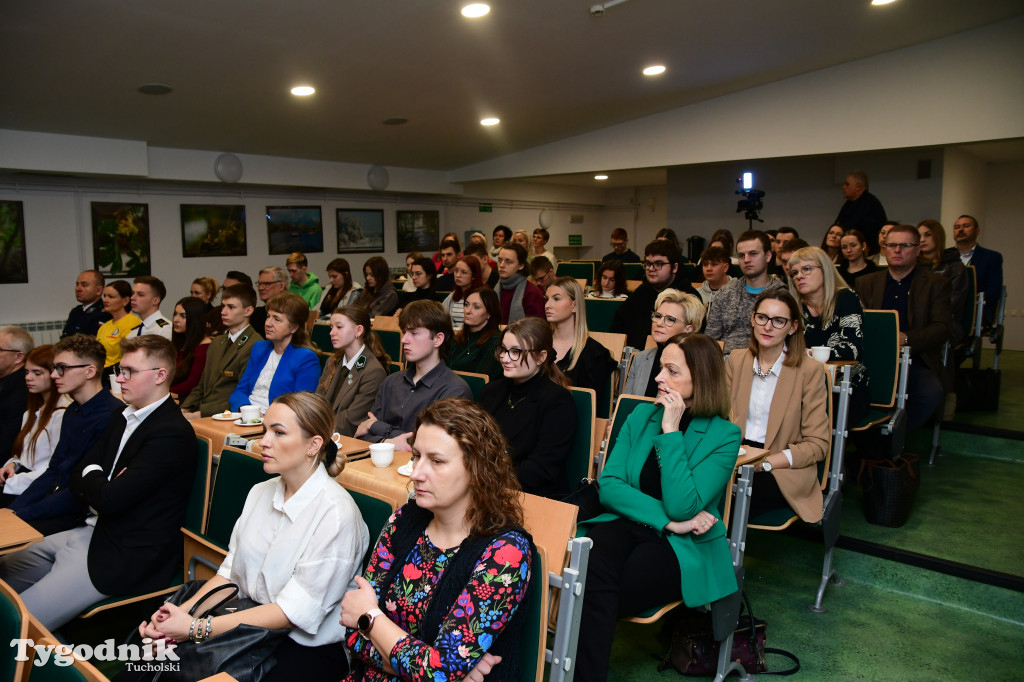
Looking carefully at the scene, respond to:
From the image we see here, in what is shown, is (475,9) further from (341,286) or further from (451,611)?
(451,611)

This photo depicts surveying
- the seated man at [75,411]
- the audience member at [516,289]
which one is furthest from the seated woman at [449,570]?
the audience member at [516,289]

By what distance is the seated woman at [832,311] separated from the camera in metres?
3.43

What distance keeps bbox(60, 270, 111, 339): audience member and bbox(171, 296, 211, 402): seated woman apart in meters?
1.31

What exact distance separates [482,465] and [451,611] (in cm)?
32

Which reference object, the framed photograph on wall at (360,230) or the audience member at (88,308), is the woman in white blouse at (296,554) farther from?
the framed photograph on wall at (360,230)

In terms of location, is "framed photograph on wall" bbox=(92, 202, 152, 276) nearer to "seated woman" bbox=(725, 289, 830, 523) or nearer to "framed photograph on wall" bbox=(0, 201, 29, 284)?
"framed photograph on wall" bbox=(0, 201, 29, 284)

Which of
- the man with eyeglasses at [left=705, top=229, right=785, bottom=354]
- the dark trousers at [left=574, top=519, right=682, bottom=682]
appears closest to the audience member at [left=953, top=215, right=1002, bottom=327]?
the man with eyeglasses at [left=705, top=229, right=785, bottom=354]

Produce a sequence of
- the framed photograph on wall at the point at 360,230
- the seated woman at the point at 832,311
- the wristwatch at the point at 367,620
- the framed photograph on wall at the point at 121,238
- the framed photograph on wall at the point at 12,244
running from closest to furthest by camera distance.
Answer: the wristwatch at the point at 367,620
the seated woman at the point at 832,311
the framed photograph on wall at the point at 12,244
the framed photograph on wall at the point at 121,238
the framed photograph on wall at the point at 360,230

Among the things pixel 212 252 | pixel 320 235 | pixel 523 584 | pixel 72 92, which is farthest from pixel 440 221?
pixel 523 584

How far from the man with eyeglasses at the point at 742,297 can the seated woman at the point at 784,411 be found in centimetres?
102

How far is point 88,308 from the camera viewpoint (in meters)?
5.40

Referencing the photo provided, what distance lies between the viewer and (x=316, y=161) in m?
9.05

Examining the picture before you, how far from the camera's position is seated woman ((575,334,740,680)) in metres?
2.08

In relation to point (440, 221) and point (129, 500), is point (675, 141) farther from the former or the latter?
point (129, 500)
